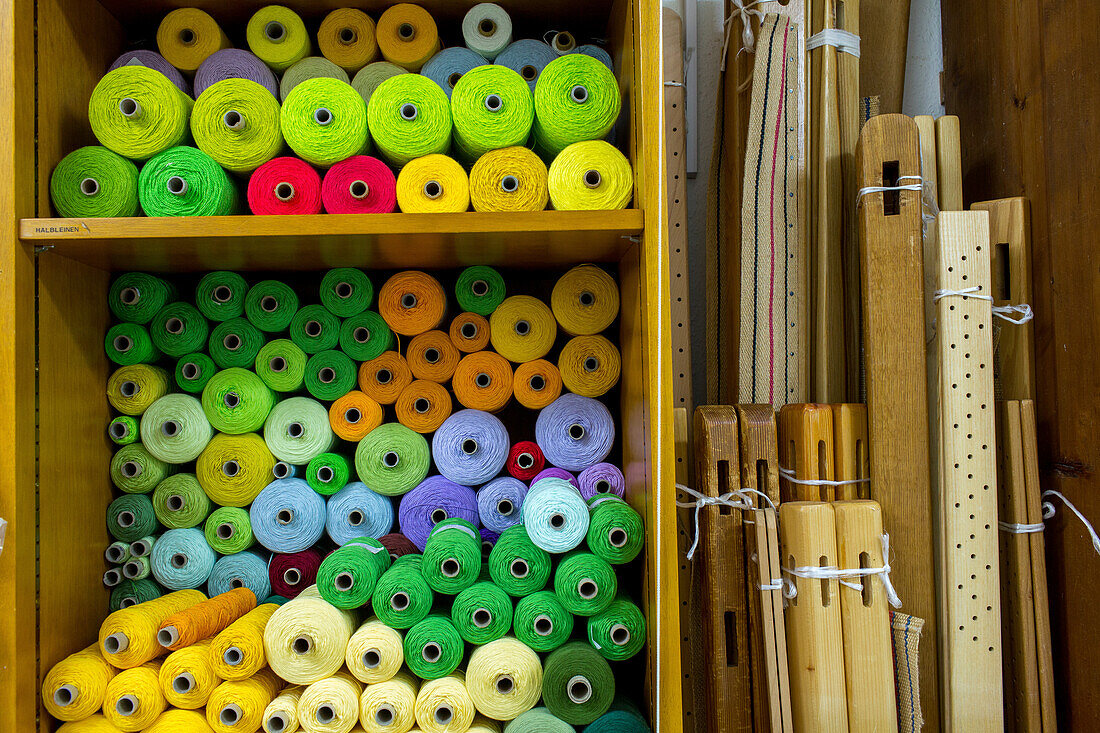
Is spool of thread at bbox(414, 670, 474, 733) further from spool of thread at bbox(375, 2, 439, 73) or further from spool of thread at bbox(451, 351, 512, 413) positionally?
spool of thread at bbox(375, 2, 439, 73)

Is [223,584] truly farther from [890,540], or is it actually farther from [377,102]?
[890,540]

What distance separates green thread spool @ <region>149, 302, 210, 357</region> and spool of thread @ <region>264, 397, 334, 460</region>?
21 centimetres

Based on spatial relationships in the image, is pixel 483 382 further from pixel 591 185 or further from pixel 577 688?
A: pixel 577 688

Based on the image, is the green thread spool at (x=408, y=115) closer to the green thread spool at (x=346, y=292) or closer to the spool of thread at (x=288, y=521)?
the green thread spool at (x=346, y=292)

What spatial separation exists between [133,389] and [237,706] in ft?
2.03

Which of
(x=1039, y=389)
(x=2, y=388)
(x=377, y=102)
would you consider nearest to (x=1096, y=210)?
(x=1039, y=389)

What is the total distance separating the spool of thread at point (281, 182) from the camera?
112 centimetres

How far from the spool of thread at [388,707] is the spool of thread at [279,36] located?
3.72 feet

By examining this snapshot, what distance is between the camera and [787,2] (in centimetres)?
145

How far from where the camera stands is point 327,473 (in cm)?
122

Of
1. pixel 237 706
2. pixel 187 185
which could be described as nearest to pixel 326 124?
pixel 187 185

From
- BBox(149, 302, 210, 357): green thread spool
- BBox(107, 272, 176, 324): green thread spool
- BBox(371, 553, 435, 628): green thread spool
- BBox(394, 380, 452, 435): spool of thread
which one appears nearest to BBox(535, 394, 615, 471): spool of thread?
BBox(394, 380, 452, 435): spool of thread

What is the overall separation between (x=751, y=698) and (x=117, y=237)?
1.32m

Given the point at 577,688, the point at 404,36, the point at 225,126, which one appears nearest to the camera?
the point at 577,688
